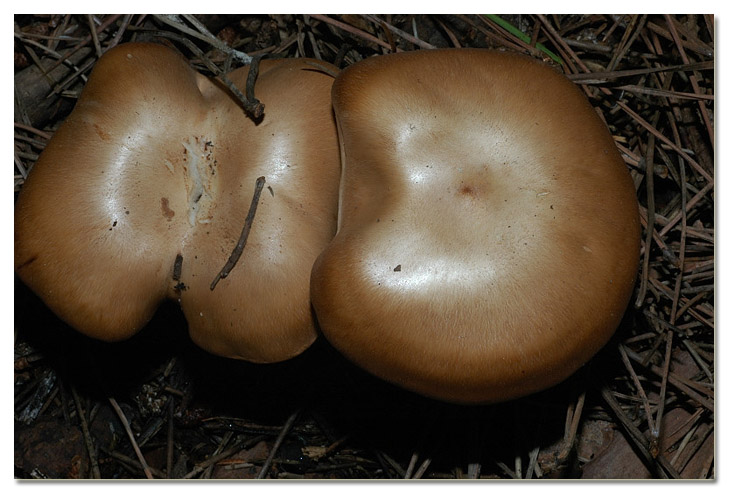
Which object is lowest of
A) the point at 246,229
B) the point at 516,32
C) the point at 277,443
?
the point at 277,443

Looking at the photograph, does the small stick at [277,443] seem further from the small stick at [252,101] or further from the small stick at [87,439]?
the small stick at [252,101]

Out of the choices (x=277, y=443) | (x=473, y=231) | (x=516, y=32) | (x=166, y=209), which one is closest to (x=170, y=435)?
(x=277, y=443)

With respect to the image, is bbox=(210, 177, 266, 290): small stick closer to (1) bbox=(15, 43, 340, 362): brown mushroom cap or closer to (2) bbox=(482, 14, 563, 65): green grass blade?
(1) bbox=(15, 43, 340, 362): brown mushroom cap

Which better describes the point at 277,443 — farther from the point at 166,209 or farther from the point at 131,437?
the point at 166,209

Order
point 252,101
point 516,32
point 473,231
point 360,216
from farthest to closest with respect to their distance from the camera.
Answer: point 516,32
point 252,101
point 360,216
point 473,231

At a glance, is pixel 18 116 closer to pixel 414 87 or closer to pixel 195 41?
pixel 195 41

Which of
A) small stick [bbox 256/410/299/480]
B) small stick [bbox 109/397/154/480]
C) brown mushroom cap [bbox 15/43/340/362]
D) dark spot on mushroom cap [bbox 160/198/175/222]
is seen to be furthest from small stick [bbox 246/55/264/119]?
small stick [bbox 109/397/154/480]

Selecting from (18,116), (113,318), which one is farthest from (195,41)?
(113,318)

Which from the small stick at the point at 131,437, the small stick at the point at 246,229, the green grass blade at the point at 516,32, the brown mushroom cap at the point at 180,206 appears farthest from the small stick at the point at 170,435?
the green grass blade at the point at 516,32
